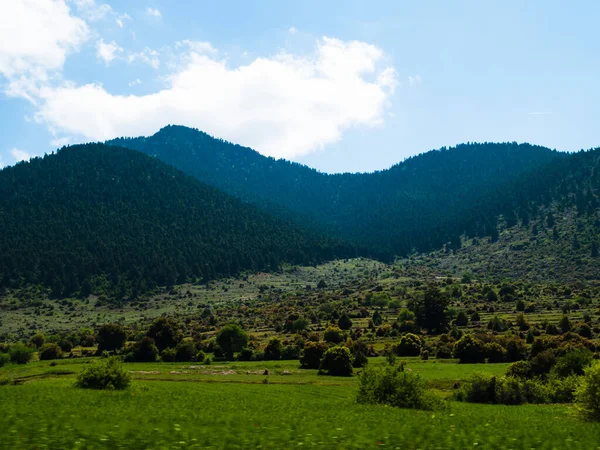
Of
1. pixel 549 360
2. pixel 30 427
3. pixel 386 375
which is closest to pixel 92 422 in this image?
pixel 30 427

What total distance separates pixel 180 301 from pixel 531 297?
129 metres

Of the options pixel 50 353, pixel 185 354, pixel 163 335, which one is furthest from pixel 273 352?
pixel 50 353

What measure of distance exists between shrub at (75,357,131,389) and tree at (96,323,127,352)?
51.0 meters

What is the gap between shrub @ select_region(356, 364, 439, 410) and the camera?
3991 cm

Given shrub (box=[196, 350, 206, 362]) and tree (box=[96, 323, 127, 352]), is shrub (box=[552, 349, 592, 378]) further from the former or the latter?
tree (box=[96, 323, 127, 352])

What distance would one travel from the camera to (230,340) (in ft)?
296

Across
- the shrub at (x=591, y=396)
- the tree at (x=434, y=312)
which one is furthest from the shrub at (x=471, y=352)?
the shrub at (x=591, y=396)

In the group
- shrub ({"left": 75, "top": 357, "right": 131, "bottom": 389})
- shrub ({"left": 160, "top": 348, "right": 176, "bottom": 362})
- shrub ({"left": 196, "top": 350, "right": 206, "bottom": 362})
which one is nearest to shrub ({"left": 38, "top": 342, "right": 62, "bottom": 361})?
shrub ({"left": 160, "top": 348, "right": 176, "bottom": 362})

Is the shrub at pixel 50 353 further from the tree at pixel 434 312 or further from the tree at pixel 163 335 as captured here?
the tree at pixel 434 312

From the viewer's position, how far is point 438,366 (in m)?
74.8

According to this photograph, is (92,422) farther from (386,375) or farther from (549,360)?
(549,360)

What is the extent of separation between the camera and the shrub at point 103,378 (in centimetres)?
4606

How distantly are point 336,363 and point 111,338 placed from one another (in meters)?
49.0

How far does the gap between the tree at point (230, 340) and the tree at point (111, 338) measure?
21.7m
